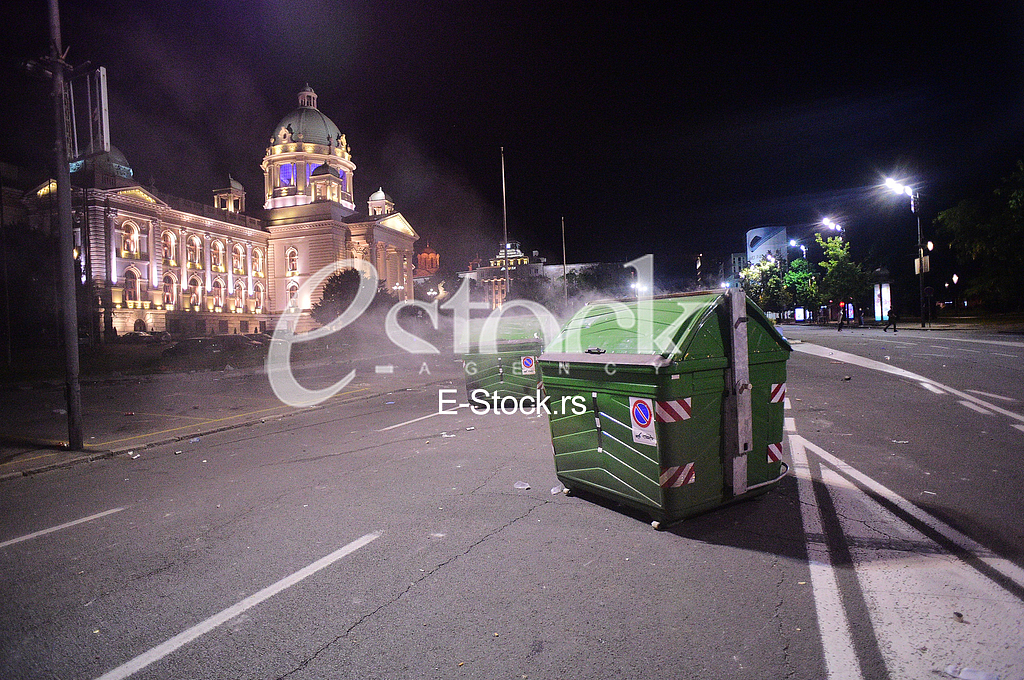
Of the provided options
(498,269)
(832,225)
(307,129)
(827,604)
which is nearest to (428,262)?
(498,269)

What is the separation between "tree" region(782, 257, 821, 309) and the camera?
62.4 metres

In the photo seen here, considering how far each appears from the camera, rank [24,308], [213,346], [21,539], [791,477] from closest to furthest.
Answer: [21,539] → [791,477] → [213,346] → [24,308]

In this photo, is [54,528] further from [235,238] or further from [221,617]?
[235,238]

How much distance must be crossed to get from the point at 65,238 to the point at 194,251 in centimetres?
6482

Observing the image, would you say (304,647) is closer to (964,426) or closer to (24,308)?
(964,426)

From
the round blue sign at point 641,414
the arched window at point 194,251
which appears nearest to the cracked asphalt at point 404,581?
the round blue sign at point 641,414

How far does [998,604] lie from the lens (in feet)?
10.0

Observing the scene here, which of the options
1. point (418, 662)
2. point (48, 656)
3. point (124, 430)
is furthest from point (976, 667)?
point (124, 430)

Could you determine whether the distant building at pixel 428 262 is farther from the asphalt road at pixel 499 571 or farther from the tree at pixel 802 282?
the asphalt road at pixel 499 571

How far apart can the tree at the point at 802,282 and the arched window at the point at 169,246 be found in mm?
69677

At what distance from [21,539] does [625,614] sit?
5.05 m

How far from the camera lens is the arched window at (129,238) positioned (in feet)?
181

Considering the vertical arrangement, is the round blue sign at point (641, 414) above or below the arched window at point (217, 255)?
below

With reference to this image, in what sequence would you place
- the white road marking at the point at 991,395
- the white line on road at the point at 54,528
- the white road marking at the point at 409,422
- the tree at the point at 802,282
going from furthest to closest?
1. the tree at the point at 802,282
2. the white road marking at the point at 991,395
3. the white road marking at the point at 409,422
4. the white line on road at the point at 54,528
